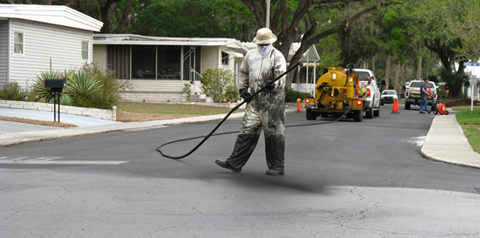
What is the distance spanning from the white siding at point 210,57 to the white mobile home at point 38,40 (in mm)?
8359

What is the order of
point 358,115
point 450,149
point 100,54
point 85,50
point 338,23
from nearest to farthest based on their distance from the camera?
point 450,149, point 358,115, point 85,50, point 100,54, point 338,23

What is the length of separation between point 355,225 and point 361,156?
6.01 meters

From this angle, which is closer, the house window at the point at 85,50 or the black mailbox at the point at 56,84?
the black mailbox at the point at 56,84

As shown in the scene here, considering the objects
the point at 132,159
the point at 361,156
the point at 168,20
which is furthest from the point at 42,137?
the point at 168,20

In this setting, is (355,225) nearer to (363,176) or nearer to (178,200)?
(178,200)

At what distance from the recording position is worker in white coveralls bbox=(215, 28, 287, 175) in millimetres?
8430

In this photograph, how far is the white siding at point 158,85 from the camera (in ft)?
112

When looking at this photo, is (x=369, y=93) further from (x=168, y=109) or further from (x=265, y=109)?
(x=265, y=109)

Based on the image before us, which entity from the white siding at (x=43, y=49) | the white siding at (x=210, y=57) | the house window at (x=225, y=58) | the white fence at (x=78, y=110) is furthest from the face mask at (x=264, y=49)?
the house window at (x=225, y=58)

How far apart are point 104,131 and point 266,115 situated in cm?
906

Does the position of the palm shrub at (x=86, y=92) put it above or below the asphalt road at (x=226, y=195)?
above

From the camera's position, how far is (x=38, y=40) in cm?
2528

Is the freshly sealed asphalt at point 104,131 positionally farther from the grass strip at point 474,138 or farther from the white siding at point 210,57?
the white siding at point 210,57

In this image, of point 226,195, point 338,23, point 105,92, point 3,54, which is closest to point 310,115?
point 105,92
